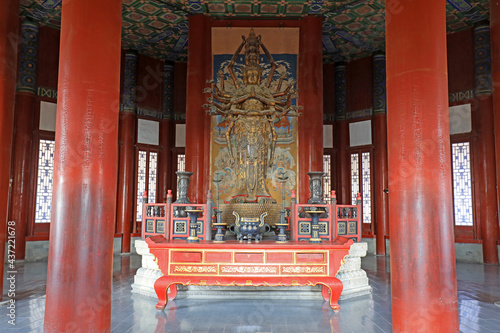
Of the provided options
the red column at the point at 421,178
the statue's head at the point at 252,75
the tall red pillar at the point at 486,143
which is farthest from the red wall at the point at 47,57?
the tall red pillar at the point at 486,143

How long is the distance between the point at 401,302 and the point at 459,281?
12.1 ft

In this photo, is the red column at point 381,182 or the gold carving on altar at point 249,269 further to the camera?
the red column at point 381,182

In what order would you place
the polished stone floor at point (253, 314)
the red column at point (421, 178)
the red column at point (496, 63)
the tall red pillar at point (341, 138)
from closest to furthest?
the red column at point (421, 178), the polished stone floor at point (253, 314), the red column at point (496, 63), the tall red pillar at point (341, 138)

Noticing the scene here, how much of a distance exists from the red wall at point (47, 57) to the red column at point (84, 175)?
6.64 m

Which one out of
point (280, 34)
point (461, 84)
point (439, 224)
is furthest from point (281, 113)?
point (461, 84)

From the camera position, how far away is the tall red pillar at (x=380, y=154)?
32.2 feet

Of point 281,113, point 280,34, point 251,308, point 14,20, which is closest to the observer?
point 251,308

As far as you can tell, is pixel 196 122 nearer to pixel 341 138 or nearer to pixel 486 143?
pixel 341 138

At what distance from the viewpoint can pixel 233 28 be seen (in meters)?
8.16

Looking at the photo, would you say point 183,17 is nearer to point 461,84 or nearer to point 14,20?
point 14,20

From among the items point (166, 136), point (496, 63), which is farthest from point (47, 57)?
point (496, 63)

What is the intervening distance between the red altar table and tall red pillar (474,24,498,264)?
18.1ft

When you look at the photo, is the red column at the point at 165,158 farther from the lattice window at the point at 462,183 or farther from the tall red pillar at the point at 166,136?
the lattice window at the point at 462,183

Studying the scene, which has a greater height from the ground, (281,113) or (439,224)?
(281,113)
